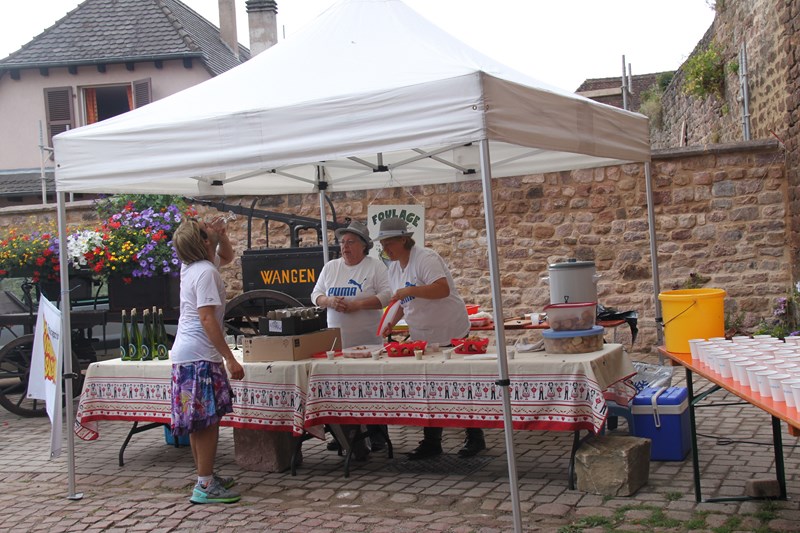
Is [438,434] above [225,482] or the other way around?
above

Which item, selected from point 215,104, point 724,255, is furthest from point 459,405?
point 724,255

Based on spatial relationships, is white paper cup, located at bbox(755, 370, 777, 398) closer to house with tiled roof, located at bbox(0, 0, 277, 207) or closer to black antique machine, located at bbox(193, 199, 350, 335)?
black antique machine, located at bbox(193, 199, 350, 335)

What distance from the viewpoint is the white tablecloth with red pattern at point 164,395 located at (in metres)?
5.31

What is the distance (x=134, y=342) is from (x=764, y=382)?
13.7ft

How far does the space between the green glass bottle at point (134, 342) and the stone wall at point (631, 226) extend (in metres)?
4.74

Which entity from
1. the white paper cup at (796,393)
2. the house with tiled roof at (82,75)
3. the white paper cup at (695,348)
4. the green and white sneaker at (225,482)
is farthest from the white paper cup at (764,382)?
the house with tiled roof at (82,75)

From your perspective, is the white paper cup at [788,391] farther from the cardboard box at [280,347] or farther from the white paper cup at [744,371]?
the cardboard box at [280,347]

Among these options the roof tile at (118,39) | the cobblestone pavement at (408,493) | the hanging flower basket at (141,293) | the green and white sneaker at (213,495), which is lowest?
the cobblestone pavement at (408,493)

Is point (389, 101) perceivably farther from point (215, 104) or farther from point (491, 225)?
point (215, 104)

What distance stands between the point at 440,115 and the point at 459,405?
5.51 feet

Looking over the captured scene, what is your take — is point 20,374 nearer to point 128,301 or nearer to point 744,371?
point 128,301

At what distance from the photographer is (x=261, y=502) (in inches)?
197

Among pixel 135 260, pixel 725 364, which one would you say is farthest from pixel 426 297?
pixel 135 260

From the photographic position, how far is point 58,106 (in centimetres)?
2066
